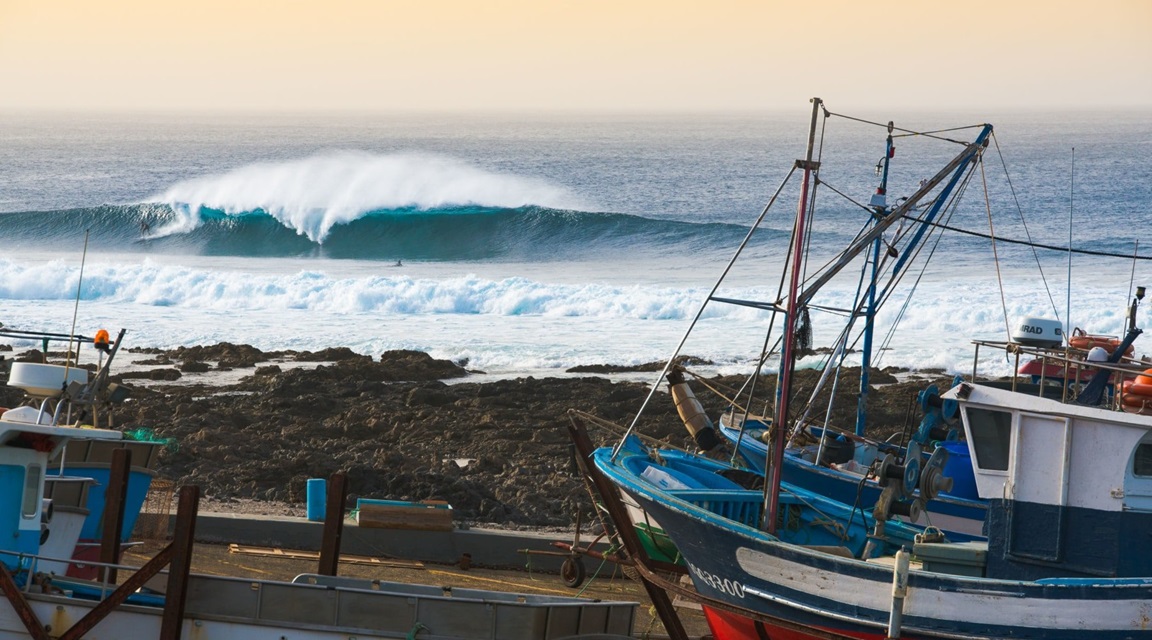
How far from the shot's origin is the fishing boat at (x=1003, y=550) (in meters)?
8.84

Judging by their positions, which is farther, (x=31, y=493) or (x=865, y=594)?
(x=31, y=493)

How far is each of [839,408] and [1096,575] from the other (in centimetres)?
1120

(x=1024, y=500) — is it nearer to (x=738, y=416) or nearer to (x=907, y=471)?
(x=907, y=471)

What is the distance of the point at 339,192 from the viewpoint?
59531 millimetres

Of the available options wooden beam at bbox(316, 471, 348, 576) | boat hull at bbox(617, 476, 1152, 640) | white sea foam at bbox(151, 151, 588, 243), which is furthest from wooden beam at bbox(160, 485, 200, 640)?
white sea foam at bbox(151, 151, 588, 243)

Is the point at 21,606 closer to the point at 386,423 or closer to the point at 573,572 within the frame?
the point at 573,572

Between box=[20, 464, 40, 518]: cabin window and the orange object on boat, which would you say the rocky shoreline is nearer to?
box=[20, 464, 40, 518]: cabin window

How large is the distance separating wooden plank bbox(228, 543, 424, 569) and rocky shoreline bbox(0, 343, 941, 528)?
55.3 inches

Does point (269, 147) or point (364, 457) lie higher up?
point (269, 147)

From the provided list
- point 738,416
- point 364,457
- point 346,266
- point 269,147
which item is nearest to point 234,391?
point 364,457

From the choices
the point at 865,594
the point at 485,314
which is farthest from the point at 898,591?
the point at 485,314

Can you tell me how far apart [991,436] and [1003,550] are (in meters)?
0.76

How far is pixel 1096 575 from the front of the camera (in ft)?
30.0

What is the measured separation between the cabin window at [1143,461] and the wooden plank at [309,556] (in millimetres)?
6274
